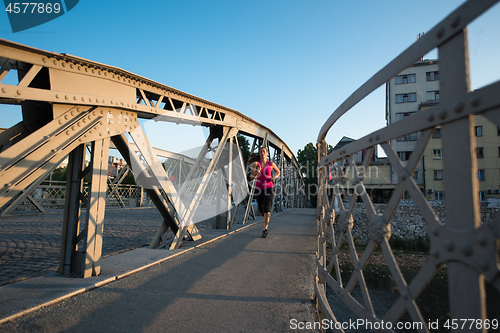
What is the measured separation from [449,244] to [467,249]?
0.22 ft

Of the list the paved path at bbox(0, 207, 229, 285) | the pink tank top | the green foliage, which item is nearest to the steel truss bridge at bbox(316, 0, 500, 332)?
the paved path at bbox(0, 207, 229, 285)

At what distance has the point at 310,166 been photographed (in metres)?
42.2

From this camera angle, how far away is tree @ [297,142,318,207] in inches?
1552

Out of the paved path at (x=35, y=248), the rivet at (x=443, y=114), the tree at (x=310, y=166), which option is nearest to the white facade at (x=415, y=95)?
the rivet at (x=443, y=114)

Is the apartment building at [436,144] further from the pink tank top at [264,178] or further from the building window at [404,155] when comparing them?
the pink tank top at [264,178]

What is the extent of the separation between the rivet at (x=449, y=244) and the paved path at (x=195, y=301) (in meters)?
1.45

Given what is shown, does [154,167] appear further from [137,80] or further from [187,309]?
[187,309]

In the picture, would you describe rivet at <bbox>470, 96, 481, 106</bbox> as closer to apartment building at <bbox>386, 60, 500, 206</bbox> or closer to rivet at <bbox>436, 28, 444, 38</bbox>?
apartment building at <bbox>386, 60, 500, 206</bbox>

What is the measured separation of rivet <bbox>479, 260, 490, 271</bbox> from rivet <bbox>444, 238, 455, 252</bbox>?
10cm

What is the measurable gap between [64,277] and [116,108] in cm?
212

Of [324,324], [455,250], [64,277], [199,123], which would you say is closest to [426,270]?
[455,250]

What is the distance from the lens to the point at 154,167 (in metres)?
4.20

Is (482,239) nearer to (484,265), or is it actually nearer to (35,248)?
(484,265)

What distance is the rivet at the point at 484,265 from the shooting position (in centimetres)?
84
